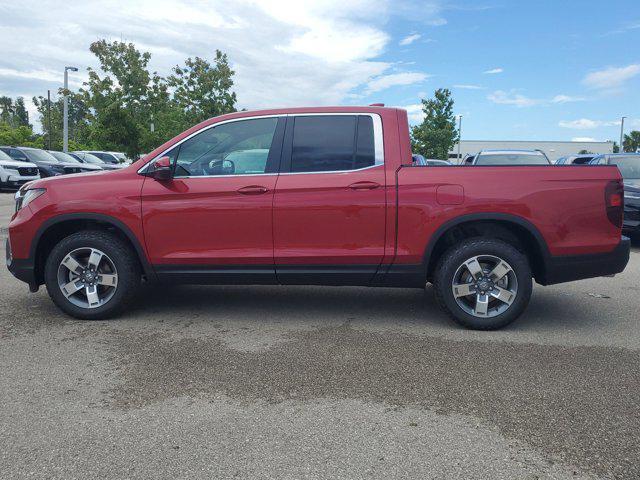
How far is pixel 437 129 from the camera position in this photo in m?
51.1

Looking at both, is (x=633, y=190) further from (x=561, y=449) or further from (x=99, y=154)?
(x=99, y=154)

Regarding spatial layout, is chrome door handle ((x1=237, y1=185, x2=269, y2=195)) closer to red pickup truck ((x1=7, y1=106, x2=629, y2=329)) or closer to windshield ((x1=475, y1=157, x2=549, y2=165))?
red pickup truck ((x1=7, y1=106, x2=629, y2=329))

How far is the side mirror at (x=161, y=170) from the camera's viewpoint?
4.71 metres

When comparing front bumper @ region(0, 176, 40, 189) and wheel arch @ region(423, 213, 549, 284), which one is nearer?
wheel arch @ region(423, 213, 549, 284)

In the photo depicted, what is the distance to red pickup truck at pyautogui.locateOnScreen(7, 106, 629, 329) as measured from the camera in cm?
462

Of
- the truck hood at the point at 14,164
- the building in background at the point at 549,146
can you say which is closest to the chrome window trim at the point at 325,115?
the truck hood at the point at 14,164

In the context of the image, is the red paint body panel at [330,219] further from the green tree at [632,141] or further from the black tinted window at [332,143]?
the green tree at [632,141]

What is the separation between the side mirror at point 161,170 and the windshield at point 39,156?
21043 mm

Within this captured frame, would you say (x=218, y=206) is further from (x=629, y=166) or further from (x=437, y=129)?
(x=437, y=129)

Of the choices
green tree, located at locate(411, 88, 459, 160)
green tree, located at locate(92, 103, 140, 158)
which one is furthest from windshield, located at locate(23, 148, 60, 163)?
green tree, located at locate(411, 88, 459, 160)

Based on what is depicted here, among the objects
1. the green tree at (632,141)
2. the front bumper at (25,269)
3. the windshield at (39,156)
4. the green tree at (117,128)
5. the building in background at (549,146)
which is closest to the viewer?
the front bumper at (25,269)

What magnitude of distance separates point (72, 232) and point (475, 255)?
366 centimetres

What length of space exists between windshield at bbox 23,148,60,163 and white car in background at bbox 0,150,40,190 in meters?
1.88

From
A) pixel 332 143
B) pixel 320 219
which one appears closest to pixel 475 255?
pixel 320 219
